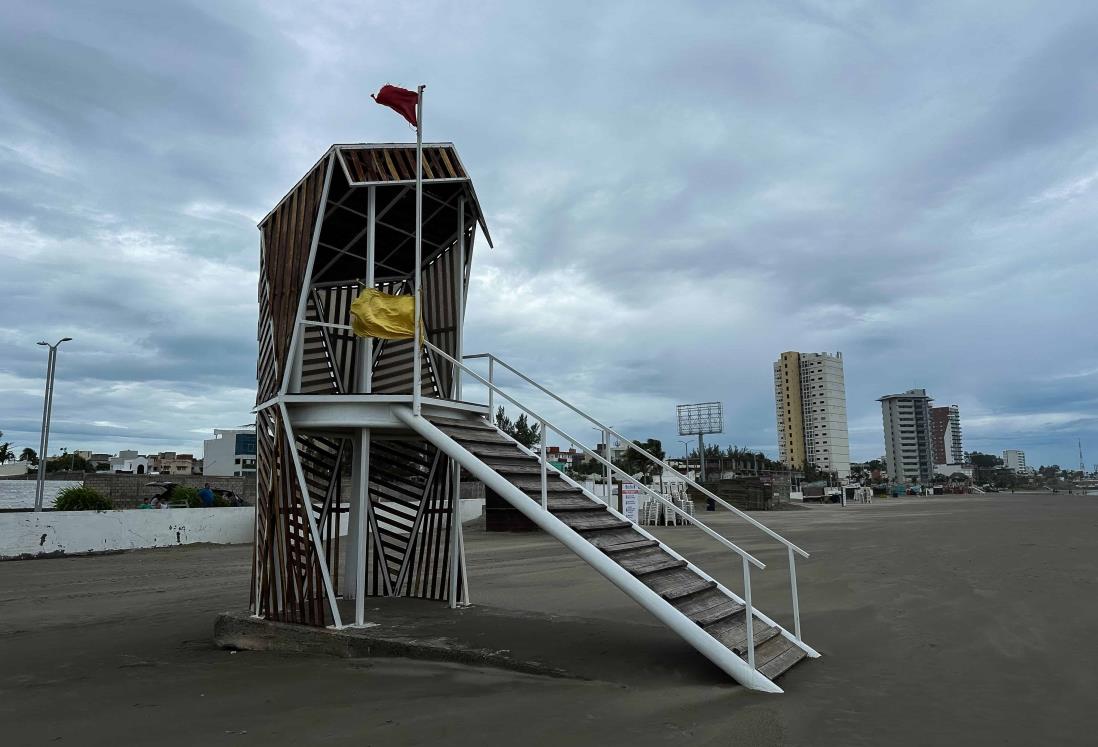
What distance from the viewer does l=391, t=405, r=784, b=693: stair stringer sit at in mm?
6004

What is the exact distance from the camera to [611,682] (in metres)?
6.25

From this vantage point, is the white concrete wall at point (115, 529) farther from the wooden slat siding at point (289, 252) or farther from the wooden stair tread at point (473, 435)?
the wooden stair tread at point (473, 435)

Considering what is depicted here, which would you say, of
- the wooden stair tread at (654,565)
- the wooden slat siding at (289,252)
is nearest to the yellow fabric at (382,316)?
the wooden slat siding at (289,252)

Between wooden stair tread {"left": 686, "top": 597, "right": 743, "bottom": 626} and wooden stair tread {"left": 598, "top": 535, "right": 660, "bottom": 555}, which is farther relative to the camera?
wooden stair tread {"left": 598, "top": 535, "right": 660, "bottom": 555}

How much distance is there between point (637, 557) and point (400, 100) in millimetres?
6139

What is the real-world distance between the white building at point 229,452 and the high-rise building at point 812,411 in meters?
127

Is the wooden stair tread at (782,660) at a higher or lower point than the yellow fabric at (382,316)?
lower

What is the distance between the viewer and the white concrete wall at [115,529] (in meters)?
20.5

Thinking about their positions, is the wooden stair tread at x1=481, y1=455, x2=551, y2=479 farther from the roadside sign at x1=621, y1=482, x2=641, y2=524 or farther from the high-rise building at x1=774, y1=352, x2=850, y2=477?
the high-rise building at x1=774, y1=352, x2=850, y2=477

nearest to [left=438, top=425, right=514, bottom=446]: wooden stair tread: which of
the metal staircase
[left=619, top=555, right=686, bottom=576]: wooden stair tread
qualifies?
the metal staircase

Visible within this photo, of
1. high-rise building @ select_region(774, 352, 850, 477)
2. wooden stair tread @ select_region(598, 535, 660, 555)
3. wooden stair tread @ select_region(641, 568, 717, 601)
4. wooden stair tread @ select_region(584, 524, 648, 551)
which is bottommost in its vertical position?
wooden stair tread @ select_region(641, 568, 717, 601)

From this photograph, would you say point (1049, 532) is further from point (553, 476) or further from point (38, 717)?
point (38, 717)

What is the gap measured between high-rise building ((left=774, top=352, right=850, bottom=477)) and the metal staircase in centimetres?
16890

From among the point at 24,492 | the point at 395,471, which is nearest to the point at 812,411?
the point at 24,492
